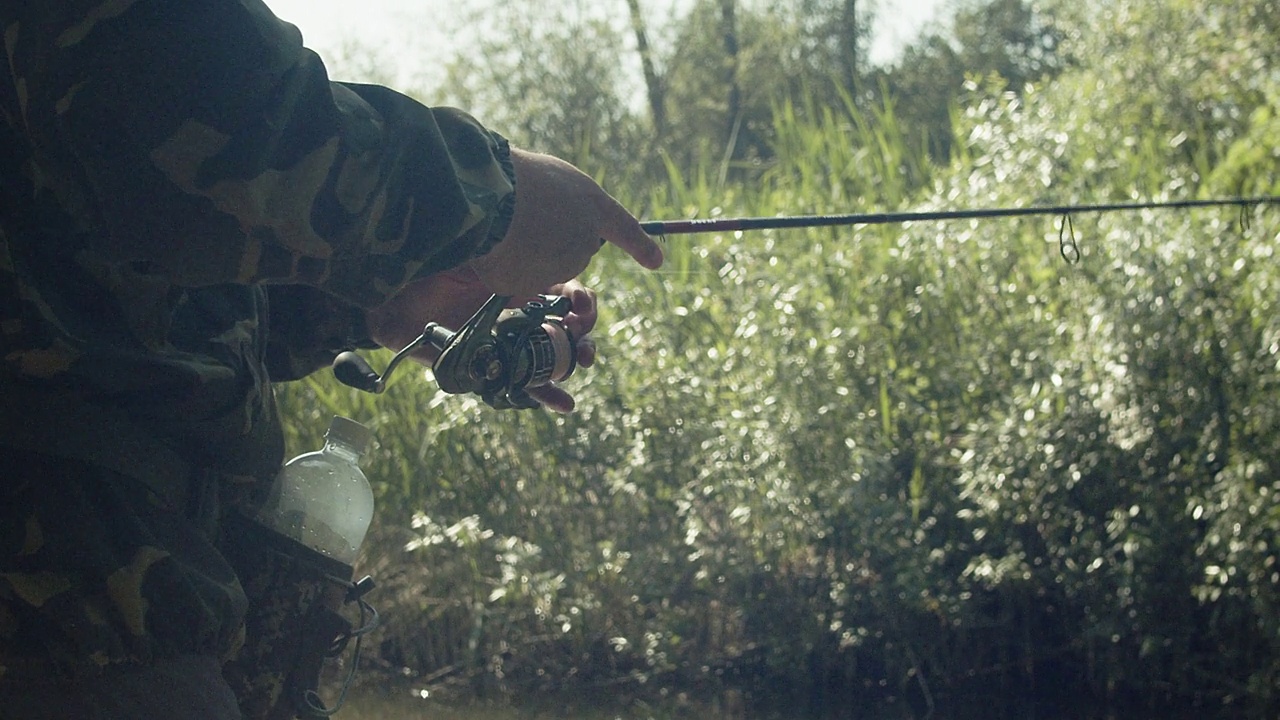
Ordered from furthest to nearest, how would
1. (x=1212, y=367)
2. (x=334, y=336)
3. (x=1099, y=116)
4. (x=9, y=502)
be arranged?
(x=1099, y=116), (x=1212, y=367), (x=334, y=336), (x=9, y=502)

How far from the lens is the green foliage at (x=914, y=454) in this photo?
4.36 m

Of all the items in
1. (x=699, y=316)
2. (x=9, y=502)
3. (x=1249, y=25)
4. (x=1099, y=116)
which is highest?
(x=1249, y=25)

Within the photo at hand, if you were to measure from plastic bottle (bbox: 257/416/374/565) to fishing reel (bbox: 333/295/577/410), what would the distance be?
166mm

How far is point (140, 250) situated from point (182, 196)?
0.24 ft

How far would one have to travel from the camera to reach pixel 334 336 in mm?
1958

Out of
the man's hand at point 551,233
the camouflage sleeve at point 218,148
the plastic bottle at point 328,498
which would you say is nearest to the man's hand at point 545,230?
the man's hand at point 551,233

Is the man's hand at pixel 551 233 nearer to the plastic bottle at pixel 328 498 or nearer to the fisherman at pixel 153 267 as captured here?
the fisherman at pixel 153 267

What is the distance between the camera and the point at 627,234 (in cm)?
179

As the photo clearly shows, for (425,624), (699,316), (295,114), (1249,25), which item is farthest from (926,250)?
(295,114)

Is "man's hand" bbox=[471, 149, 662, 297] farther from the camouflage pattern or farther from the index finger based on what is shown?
the camouflage pattern

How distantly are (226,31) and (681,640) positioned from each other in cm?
402

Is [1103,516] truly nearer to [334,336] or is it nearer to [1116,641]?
[1116,641]

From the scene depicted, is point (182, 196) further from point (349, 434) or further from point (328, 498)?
point (349, 434)

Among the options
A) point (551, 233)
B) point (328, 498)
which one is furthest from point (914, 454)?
point (551, 233)
